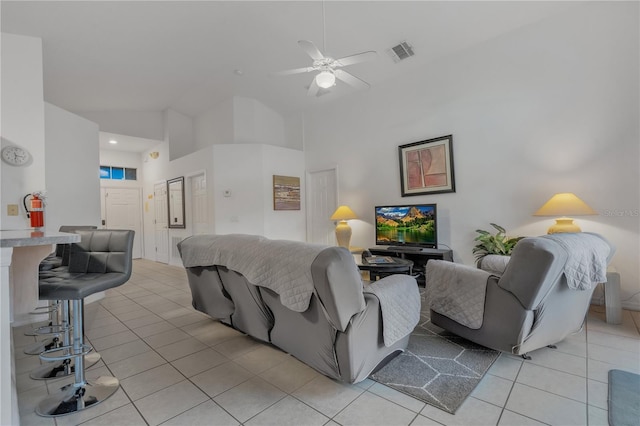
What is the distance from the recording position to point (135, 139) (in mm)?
6672

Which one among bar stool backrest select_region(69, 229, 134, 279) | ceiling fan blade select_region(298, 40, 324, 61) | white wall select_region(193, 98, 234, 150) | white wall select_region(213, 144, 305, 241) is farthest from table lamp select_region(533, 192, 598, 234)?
white wall select_region(193, 98, 234, 150)

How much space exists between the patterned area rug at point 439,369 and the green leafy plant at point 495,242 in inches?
65.9

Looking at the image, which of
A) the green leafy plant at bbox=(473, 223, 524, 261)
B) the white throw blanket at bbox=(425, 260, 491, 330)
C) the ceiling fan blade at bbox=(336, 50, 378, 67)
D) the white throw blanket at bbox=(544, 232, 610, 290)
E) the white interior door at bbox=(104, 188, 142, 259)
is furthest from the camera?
the white interior door at bbox=(104, 188, 142, 259)

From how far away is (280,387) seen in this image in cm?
184

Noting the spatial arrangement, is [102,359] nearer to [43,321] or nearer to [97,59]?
[43,321]

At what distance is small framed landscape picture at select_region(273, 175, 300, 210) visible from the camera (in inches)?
235

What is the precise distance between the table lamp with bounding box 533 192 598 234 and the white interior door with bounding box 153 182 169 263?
7.07 meters

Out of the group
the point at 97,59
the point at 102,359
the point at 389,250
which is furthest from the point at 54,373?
the point at 97,59

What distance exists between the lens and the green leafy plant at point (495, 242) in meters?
3.65

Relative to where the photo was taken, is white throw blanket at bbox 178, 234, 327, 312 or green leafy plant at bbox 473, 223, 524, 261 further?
green leafy plant at bbox 473, 223, 524, 261

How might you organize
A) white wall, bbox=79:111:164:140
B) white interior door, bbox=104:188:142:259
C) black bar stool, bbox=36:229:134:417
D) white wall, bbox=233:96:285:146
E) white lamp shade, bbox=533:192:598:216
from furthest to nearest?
white interior door, bbox=104:188:142:259, white wall, bbox=79:111:164:140, white wall, bbox=233:96:285:146, white lamp shade, bbox=533:192:598:216, black bar stool, bbox=36:229:134:417

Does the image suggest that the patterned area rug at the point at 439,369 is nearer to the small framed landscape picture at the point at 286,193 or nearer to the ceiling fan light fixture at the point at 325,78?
the ceiling fan light fixture at the point at 325,78

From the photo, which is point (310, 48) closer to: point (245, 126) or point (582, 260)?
point (582, 260)

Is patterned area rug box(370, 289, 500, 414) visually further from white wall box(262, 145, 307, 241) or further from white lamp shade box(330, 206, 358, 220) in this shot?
white wall box(262, 145, 307, 241)
